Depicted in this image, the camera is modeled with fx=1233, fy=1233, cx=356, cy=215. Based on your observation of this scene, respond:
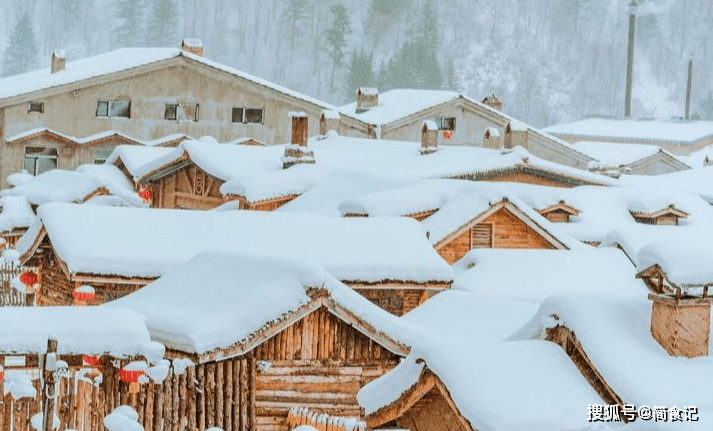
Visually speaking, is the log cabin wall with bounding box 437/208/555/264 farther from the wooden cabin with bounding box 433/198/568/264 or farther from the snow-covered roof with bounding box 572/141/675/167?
the snow-covered roof with bounding box 572/141/675/167

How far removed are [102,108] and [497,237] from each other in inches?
994

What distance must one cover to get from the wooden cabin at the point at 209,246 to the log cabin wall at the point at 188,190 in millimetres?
13640

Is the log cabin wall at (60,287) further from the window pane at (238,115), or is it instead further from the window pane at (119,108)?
the window pane at (238,115)

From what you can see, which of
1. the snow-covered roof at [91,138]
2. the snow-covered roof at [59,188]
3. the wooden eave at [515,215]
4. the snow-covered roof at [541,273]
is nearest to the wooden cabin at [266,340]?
the snow-covered roof at [541,273]

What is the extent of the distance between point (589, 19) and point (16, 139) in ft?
409

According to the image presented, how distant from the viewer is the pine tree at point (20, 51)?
138 m

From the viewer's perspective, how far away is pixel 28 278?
25094 mm

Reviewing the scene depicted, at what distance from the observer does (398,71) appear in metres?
125

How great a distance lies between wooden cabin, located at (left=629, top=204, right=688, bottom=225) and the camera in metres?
38.8

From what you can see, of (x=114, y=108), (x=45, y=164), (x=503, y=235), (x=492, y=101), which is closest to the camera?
(x=503, y=235)

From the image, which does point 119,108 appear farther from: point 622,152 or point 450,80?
point 450,80

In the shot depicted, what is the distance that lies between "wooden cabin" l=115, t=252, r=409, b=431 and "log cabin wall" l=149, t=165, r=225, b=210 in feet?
67.8

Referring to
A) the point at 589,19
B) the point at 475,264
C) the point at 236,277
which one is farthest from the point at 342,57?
the point at 236,277

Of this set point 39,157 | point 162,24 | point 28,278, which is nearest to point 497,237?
point 28,278
